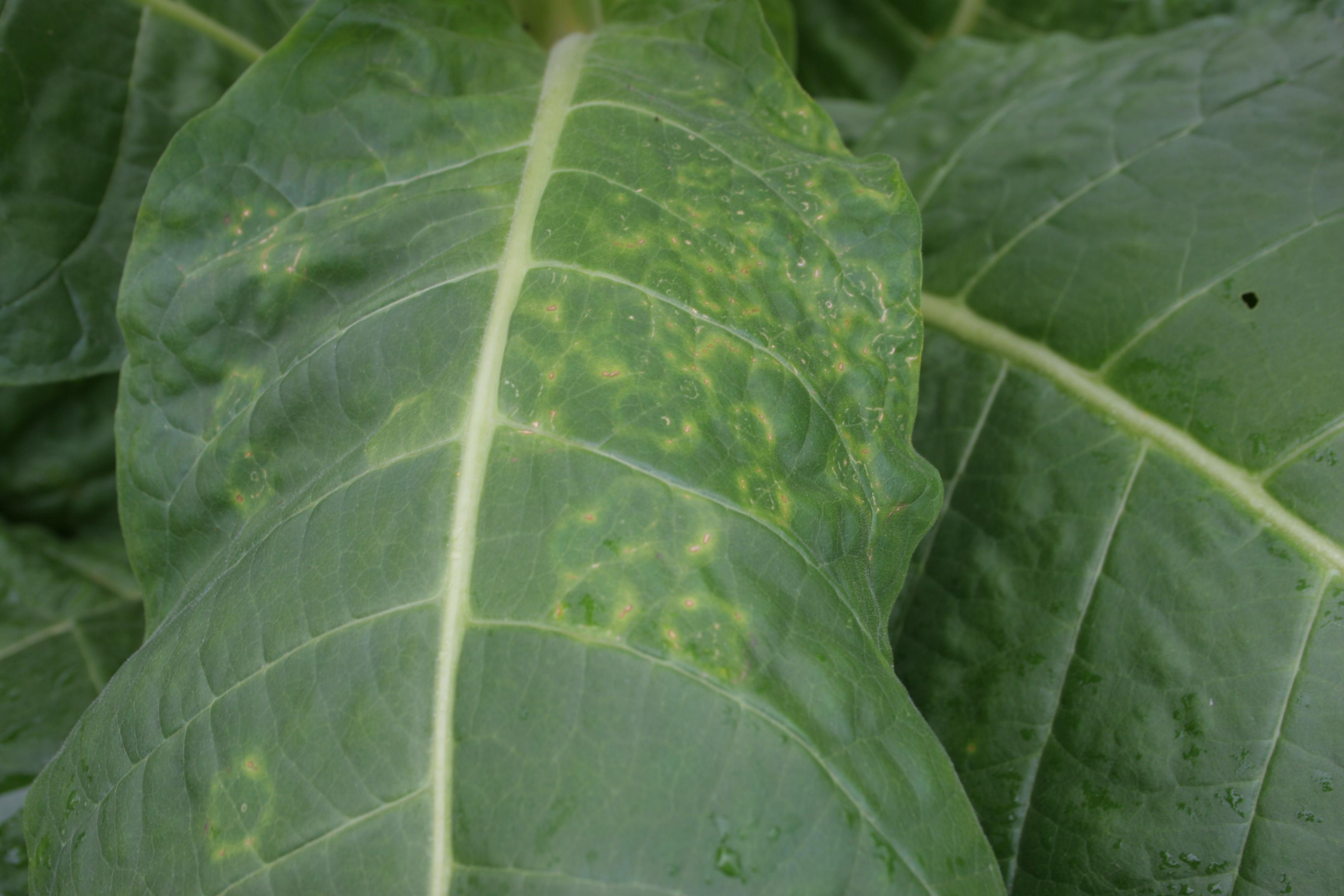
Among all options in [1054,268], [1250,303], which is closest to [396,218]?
[1054,268]

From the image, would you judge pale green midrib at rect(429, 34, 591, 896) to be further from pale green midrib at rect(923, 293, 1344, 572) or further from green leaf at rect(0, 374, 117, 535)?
green leaf at rect(0, 374, 117, 535)

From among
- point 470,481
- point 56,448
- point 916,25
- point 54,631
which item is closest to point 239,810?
point 470,481

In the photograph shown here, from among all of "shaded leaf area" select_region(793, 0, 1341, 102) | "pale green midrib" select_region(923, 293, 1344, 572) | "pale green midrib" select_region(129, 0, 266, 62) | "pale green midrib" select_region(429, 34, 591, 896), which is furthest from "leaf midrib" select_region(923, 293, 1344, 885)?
"pale green midrib" select_region(129, 0, 266, 62)

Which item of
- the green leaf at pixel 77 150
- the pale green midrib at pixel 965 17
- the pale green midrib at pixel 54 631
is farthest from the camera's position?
the pale green midrib at pixel 965 17

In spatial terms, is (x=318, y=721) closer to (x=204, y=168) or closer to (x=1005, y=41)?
(x=204, y=168)

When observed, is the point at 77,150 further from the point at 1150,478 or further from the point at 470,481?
the point at 1150,478

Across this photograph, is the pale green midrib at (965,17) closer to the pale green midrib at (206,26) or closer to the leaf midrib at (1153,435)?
the leaf midrib at (1153,435)

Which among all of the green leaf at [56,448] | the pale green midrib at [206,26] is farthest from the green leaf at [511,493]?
the green leaf at [56,448]
